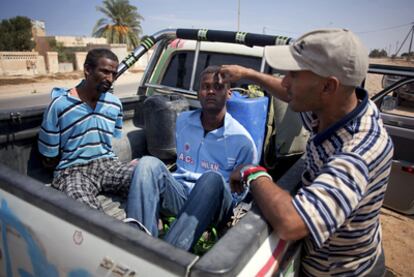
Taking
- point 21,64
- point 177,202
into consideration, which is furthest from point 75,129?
point 21,64

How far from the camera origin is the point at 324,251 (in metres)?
1.42

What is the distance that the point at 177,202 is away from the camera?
82.7 inches

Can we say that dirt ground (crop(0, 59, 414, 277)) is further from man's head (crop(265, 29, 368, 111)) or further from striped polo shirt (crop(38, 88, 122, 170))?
striped polo shirt (crop(38, 88, 122, 170))

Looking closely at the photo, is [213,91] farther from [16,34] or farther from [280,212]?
[16,34]

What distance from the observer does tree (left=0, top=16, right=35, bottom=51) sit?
31.9 metres

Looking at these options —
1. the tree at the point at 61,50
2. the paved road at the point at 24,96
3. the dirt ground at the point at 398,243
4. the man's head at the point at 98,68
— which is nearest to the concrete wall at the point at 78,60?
the tree at the point at 61,50

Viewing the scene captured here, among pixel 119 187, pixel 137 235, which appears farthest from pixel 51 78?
pixel 137 235

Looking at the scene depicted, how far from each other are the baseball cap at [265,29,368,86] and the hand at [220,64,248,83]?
85 cm

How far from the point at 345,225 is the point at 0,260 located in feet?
5.09

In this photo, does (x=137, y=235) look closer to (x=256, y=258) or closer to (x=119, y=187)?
(x=256, y=258)

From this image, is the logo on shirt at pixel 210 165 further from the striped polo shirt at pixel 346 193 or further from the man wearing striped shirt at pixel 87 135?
the striped polo shirt at pixel 346 193

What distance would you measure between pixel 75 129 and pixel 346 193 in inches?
75.4

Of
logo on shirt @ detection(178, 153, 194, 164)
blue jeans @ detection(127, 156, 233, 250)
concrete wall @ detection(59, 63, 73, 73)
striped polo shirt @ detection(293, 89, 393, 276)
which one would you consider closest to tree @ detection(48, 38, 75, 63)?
concrete wall @ detection(59, 63, 73, 73)

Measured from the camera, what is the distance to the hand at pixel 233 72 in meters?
2.17
